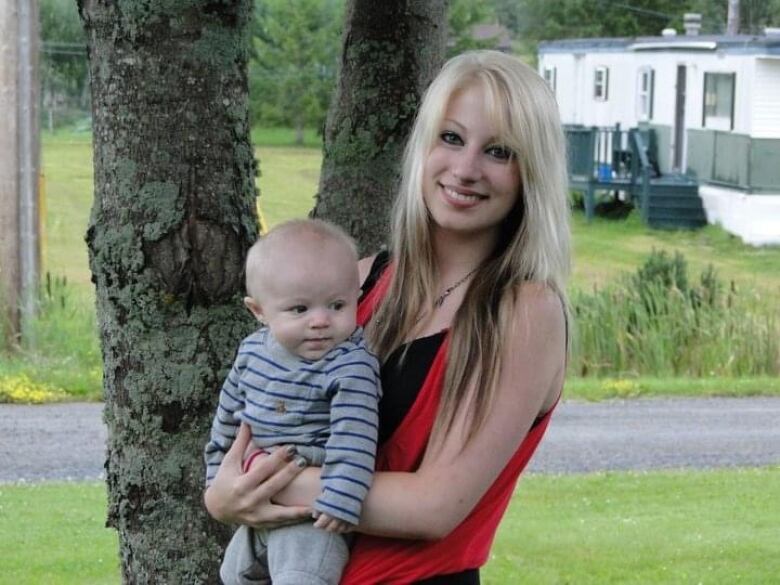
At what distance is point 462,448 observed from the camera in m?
2.52

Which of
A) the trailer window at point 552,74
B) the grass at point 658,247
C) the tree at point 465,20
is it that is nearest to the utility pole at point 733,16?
the trailer window at point 552,74

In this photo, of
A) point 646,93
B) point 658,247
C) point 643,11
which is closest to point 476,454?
point 658,247

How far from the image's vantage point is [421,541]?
2.58 metres

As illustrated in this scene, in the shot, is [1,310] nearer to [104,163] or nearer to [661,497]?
[661,497]

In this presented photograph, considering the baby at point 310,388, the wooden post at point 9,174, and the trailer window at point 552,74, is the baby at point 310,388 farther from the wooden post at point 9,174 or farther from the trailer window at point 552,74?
the trailer window at point 552,74

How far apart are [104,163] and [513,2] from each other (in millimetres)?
47620

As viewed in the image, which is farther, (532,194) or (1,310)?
(1,310)

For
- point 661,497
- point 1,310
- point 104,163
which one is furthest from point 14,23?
point 104,163

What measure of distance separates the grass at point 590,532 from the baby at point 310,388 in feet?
12.4

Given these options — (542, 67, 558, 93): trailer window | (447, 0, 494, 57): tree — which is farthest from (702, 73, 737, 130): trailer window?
(447, 0, 494, 57): tree

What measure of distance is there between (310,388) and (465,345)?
0.28m

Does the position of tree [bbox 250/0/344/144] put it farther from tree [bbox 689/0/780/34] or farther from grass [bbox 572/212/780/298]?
grass [bbox 572/212/780/298]

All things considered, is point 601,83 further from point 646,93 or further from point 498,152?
point 498,152

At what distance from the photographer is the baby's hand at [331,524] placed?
2.54m
